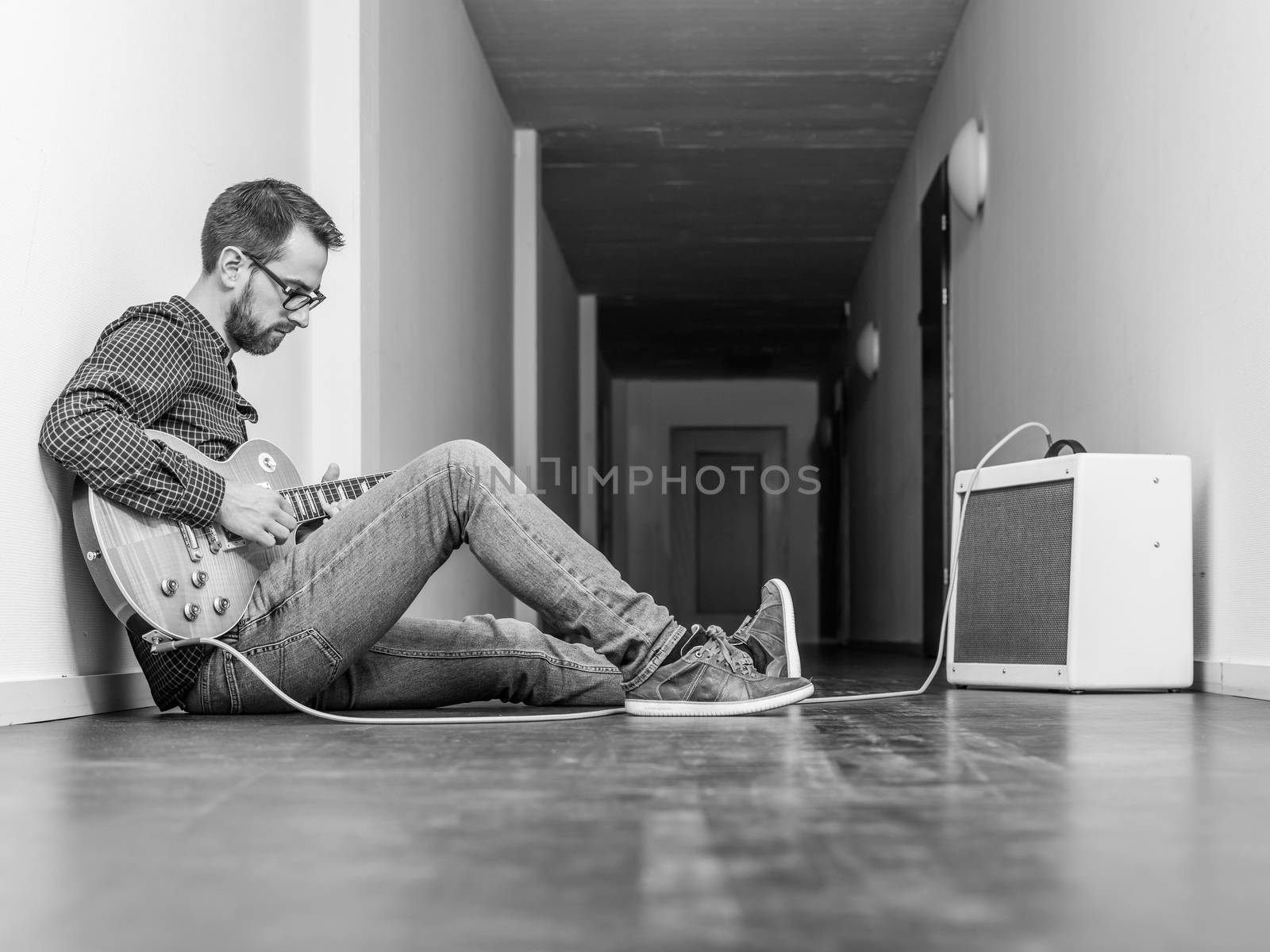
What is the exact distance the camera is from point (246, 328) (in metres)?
1.85

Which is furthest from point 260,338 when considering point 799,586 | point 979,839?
point 799,586

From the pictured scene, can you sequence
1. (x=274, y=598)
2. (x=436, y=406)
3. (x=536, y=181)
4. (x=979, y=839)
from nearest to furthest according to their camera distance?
(x=979, y=839), (x=274, y=598), (x=436, y=406), (x=536, y=181)

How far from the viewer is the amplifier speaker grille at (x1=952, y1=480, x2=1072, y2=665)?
222 centimetres

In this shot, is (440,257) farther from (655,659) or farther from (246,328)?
(655,659)

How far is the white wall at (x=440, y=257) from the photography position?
306 centimetres

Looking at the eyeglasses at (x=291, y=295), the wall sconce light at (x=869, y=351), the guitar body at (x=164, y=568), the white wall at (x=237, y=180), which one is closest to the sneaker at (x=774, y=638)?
the guitar body at (x=164, y=568)

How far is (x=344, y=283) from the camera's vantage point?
9.30 ft

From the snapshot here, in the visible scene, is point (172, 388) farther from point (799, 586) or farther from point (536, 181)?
point (799, 586)

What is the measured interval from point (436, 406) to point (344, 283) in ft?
2.59

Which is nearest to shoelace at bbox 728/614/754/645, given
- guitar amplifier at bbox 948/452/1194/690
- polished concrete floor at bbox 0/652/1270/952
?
polished concrete floor at bbox 0/652/1270/952

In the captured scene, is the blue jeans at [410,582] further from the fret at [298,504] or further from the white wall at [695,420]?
the white wall at [695,420]

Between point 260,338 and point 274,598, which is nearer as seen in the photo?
point 274,598

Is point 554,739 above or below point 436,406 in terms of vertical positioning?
below

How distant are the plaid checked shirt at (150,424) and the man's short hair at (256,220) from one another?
0.13 meters
